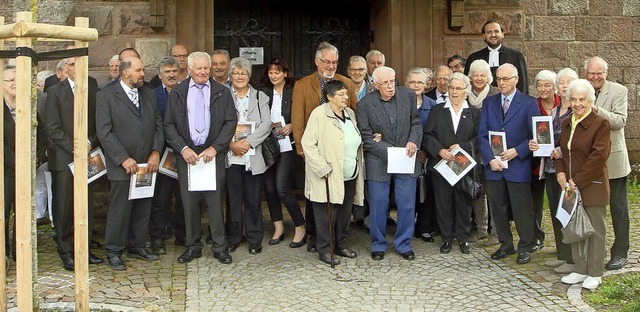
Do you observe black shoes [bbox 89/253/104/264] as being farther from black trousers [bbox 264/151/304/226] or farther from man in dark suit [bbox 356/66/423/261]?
man in dark suit [bbox 356/66/423/261]

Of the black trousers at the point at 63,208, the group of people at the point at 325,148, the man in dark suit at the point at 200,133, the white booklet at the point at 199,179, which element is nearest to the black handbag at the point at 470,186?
the group of people at the point at 325,148

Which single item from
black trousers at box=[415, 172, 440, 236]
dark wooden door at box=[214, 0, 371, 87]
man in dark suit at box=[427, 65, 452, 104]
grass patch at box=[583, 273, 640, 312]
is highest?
dark wooden door at box=[214, 0, 371, 87]

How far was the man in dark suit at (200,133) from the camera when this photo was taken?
7.39m

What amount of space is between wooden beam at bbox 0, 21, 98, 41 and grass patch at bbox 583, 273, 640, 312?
390cm

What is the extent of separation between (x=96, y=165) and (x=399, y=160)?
2576 millimetres

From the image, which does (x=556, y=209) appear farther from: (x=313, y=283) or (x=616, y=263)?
(x=313, y=283)

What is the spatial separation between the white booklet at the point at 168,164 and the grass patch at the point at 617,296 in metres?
3.61

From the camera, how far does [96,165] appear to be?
24.1 feet

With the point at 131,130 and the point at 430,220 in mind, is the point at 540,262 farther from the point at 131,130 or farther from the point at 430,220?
the point at 131,130

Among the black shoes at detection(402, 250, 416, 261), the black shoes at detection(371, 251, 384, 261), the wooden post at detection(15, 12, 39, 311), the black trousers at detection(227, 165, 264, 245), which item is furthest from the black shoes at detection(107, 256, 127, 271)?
the black shoes at detection(402, 250, 416, 261)

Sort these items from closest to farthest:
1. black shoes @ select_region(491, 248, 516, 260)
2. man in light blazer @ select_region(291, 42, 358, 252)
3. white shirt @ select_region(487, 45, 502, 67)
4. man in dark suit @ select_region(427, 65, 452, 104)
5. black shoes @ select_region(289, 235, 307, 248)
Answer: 1. black shoes @ select_region(491, 248, 516, 260)
2. man in light blazer @ select_region(291, 42, 358, 252)
3. black shoes @ select_region(289, 235, 307, 248)
4. man in dark suit @ select_region(427, 65, 452, 104)
5. white shirt @ select_region(487, 45, 502, 67)

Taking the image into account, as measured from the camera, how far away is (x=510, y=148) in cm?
741

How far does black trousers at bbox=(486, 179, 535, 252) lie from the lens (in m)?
7.44

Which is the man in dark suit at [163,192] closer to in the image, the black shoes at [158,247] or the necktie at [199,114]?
the black shoes at [158,247]
